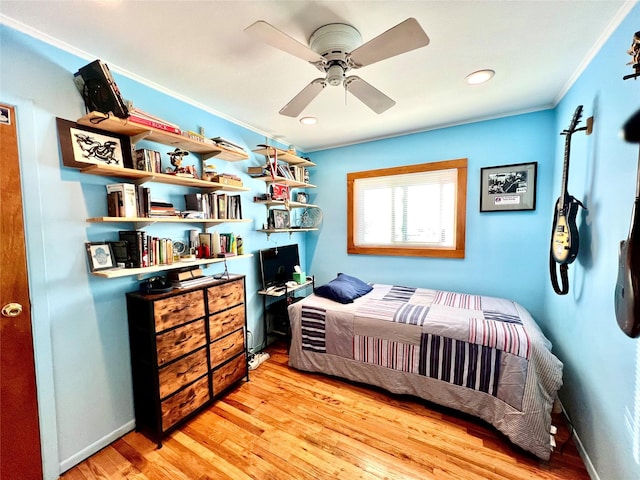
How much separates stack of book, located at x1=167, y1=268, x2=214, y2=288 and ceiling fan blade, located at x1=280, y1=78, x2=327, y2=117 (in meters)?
1.41

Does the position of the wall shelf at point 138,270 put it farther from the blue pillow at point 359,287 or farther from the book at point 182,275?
the blue pillow at point 359,287

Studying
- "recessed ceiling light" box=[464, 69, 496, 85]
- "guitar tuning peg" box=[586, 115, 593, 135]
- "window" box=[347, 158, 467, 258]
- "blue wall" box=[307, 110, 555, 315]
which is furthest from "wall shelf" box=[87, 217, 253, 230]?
"guitar tuning peg" box=[586, 115, 593, 135]

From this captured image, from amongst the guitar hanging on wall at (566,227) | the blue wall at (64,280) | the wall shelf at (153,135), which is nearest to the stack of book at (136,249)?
the blue wall at (64,280)

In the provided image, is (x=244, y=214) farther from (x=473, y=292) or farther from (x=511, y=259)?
(x=511, y=259)

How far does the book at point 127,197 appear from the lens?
159cm

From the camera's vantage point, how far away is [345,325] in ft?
7.55

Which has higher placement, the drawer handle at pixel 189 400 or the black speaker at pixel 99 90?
the black speaker at pixel 99 90

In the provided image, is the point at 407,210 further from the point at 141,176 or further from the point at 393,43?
the point at 141,176

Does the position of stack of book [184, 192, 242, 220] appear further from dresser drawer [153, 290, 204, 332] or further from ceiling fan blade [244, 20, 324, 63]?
ceiling fan blade [244, 20, 324, 63]

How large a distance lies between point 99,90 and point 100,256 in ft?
3.28

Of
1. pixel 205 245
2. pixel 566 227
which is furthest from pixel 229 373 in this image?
pixel 566 227

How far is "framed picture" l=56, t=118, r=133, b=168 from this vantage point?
4.83 ft

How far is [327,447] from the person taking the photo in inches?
65.5

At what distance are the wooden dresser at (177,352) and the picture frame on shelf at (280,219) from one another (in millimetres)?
1085
